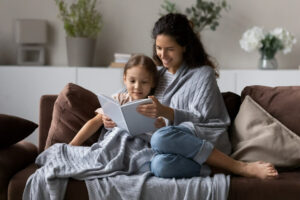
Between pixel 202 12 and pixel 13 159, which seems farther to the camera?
pixel 202 12

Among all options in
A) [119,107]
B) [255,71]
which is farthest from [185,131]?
[255,71]

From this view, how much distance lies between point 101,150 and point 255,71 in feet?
6.30

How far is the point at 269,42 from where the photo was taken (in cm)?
389

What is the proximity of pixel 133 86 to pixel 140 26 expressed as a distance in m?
1.85

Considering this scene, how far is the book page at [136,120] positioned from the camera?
221 cm

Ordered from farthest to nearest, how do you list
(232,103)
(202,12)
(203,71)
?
(202,12), (232,103), (203,71)

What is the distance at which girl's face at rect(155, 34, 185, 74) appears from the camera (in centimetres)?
254

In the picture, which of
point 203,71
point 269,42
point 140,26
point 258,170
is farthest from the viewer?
point 140,26

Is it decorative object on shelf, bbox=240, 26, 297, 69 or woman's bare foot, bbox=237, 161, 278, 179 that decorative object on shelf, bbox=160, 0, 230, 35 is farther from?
woman's bare foot, bbox=237, 161, 278, 179

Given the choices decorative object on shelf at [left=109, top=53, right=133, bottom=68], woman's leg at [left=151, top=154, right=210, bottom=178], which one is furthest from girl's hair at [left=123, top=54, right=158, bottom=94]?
decorative object on shelf at [left=109, top=53, right=133, bottom=68]

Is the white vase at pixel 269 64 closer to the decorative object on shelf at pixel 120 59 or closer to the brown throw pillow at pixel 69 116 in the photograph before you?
the decorative object on shelf at pixel 120 59

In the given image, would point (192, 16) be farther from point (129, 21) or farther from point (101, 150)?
point (101, 150)

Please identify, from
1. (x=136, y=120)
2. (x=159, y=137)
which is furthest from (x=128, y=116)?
(x=159, y=137)

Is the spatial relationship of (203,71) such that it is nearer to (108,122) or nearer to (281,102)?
(281,102)
